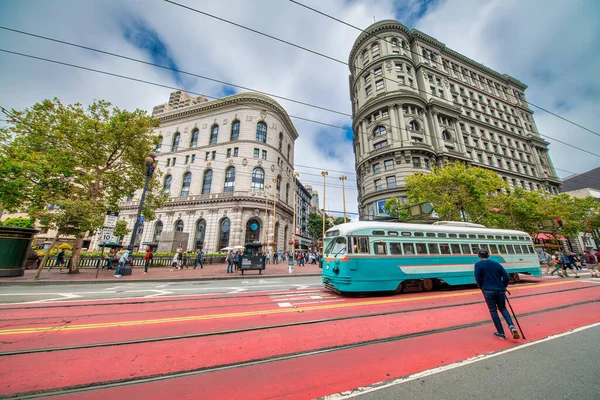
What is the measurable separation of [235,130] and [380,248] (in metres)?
35.1

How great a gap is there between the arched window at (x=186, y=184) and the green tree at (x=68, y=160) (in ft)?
61.4

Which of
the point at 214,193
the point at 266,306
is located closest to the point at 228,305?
the point at 266,306

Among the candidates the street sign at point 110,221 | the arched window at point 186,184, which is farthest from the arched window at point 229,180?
the street sign at point 110,221

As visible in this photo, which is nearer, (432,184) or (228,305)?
(228,305)

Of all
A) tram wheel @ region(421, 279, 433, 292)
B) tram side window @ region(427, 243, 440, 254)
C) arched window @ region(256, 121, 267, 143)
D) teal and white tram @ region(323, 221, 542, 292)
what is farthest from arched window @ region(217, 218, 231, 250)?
tram side window @ region(427, 243, 440, 254)

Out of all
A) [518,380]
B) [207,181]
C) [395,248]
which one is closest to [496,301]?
[518,380]

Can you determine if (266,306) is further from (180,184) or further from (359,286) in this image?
(180,184)

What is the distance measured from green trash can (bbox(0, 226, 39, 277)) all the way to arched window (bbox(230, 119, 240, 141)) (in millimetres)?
27473

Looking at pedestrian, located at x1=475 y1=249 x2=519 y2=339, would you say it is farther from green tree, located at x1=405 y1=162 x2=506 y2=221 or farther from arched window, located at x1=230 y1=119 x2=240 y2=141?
arched window, located at x1=230 y1=119 x2=240 y2=141

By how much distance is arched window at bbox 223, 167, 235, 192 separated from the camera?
34.2 meters

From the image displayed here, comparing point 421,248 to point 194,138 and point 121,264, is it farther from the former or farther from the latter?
point 194,138

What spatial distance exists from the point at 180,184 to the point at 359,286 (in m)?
37.2

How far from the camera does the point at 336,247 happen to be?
8.77 meters

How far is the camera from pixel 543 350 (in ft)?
12.2
